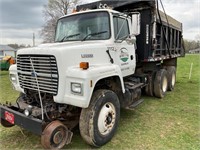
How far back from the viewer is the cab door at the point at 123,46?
4.70 metres

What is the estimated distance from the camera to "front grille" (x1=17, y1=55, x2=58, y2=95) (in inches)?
137

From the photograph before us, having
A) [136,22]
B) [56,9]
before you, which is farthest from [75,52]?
[56,9]

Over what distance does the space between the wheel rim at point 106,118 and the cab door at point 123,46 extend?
1.12 metres

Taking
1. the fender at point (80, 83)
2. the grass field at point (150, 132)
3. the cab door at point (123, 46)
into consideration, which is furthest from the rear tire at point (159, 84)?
the fender at point (80, 83)

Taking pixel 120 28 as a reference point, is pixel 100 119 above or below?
below

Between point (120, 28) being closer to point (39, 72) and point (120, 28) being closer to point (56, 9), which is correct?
point (39, 72)

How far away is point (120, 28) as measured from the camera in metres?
4.89

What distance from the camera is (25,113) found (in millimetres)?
3619

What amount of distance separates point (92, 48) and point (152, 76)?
4019 mm

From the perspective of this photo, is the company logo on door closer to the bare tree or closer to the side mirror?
the side mirror

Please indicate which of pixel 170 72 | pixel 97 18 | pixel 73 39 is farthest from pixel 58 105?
pixel 170 72

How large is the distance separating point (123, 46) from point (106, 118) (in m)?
1.85

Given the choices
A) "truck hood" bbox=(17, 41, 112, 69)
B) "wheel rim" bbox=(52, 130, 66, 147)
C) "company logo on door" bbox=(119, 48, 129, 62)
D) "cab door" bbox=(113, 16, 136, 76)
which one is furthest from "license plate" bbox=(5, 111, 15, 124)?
"company logo on door" bbox=(119, 48, 129, 62)

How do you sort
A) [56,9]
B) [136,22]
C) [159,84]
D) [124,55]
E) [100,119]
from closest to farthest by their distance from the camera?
[100,119] < [136,22] < [124,55] < [159,84] < [56,9]
